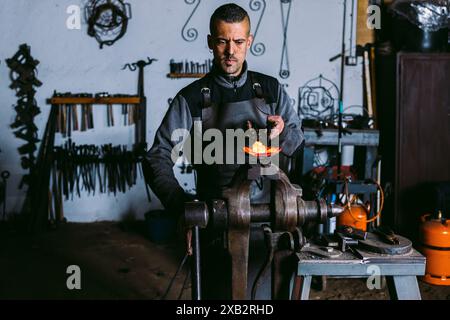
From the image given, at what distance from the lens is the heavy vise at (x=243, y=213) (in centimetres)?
147

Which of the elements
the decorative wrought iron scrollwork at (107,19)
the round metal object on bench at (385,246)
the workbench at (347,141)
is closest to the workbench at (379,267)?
the round metal object on bench at (385,246)

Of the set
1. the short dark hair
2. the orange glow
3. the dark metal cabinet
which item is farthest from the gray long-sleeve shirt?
the dark metal cabinet

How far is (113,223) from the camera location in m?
5.32

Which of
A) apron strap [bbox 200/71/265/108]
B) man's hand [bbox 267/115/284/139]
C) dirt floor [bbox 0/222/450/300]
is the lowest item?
dirt floor [bbox 0/222/450/300]

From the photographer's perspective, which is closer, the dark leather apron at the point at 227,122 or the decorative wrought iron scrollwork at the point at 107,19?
the dark leather apron at the point at 227,122

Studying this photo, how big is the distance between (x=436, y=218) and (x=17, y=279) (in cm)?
328

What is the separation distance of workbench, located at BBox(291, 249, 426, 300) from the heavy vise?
31.6 inches

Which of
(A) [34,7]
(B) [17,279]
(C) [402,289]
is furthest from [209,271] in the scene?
(A) [34,7]

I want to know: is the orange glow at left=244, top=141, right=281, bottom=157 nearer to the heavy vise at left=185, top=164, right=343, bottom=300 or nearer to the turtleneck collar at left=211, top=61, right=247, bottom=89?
the heavy vise at left=185, top=164, right=343, bottom=300

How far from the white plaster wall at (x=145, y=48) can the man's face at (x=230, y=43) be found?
2.74 m

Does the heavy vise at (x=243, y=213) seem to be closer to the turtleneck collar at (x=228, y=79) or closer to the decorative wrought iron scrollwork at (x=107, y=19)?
the turtleneck collar at (x=228, y=79)

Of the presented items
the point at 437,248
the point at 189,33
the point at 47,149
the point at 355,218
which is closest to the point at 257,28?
the point at 189,33

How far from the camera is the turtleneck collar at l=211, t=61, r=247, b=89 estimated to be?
2469mm
